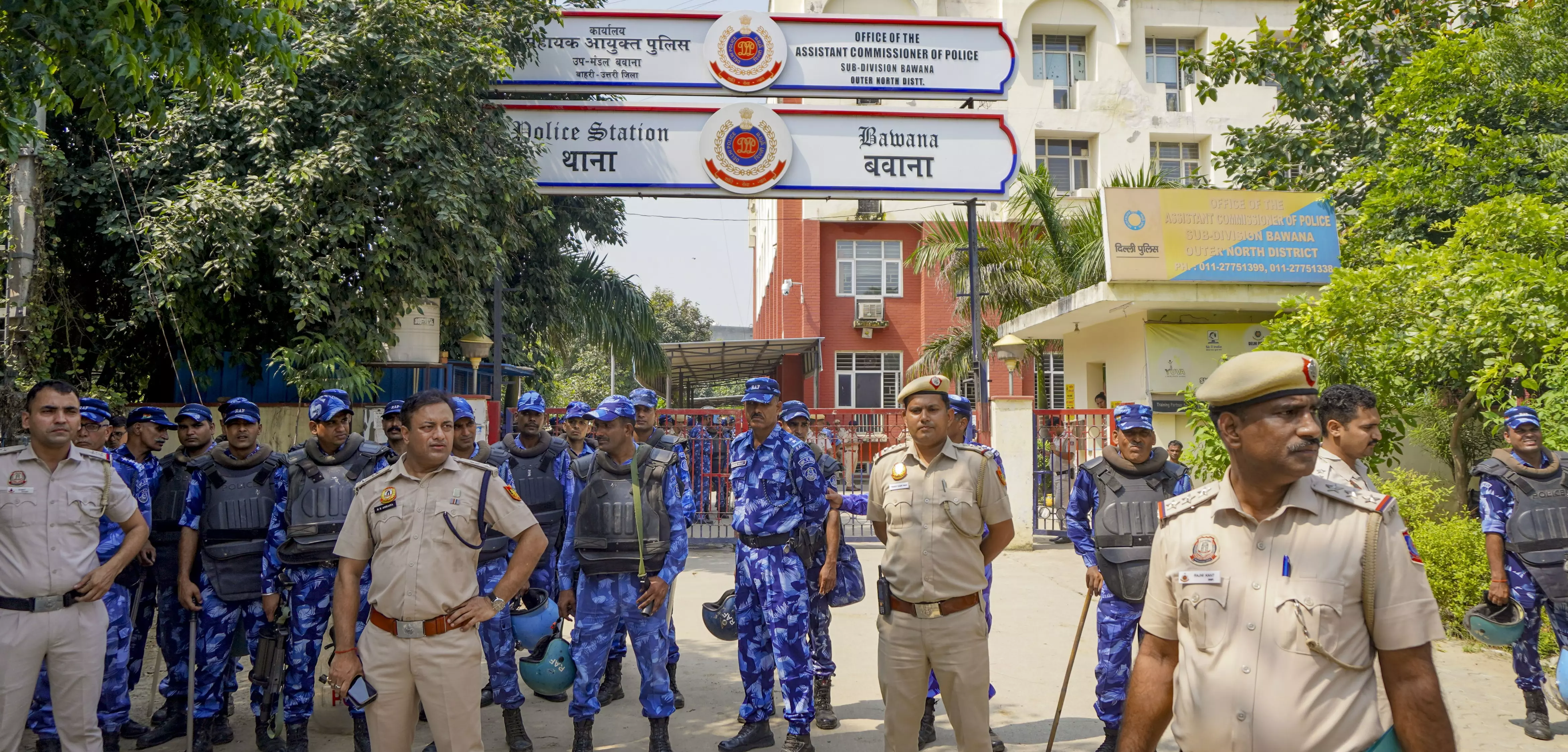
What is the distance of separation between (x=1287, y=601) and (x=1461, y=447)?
10.6 m

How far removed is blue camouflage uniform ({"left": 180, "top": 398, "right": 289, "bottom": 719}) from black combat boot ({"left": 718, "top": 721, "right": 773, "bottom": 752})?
8.28 feet

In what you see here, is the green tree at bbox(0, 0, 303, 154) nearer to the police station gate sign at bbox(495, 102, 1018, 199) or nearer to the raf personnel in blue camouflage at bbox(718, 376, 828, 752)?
the raf personnel in blue camouflage at bbox(718, 376, 828, 752)

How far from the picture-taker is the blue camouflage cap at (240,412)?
5488 mm

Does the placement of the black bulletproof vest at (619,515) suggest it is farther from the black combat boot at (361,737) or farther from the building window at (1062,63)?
the building window at (1062,63)

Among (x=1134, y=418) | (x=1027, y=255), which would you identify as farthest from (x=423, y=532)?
(x=1027, y=255)

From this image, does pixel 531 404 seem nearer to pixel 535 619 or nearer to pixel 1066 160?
pixel 535 619

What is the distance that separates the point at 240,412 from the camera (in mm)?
5512

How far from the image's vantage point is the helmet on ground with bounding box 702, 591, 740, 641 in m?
5.62

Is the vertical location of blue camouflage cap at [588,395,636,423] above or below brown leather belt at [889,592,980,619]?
above

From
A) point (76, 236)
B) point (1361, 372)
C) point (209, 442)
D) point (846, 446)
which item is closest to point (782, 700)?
point (209, 442)

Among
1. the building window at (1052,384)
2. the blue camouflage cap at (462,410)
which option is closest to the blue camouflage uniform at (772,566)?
the blue camouflage cap at (462,410)

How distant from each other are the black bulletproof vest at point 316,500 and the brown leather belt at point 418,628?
67.4 inches

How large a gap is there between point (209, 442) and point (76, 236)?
572cm

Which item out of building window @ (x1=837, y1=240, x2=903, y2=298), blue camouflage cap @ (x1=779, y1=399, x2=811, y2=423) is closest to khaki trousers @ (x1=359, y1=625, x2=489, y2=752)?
blue camouflage cap @ (x1=779, y1=399, x2=811, y2=423)
